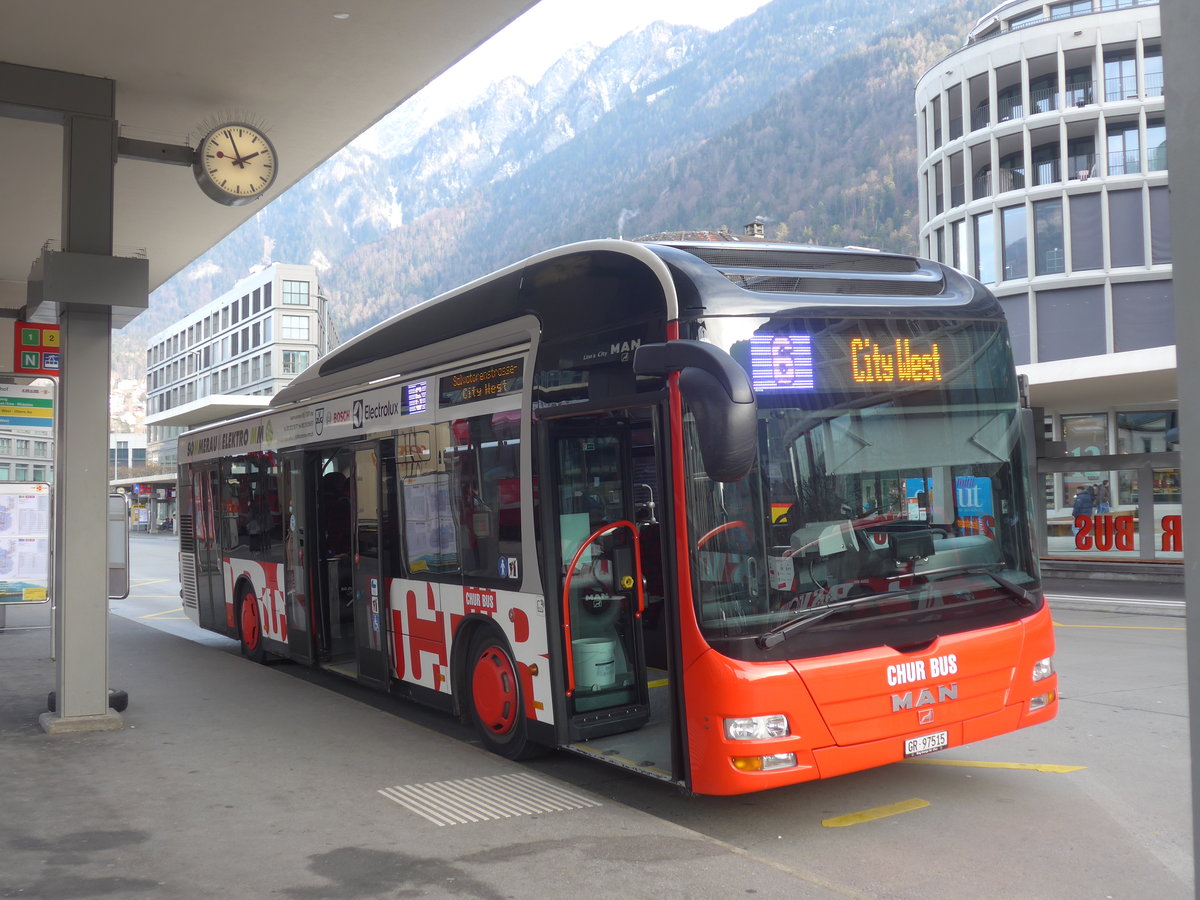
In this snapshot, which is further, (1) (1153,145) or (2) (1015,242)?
(2) (1015,242)

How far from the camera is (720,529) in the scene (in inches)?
211

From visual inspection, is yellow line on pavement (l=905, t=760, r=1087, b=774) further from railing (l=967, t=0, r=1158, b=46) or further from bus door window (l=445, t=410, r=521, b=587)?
railing (l=967, t=0, r=1158, b=46)

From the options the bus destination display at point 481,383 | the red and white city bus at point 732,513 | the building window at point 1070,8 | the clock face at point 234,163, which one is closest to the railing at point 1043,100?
the building window at point 1070,8

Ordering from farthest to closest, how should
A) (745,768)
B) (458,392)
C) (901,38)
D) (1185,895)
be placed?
(901,38) < (458,392) < (745,768) < (1185,895)

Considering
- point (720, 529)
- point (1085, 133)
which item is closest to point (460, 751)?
point (720, 529)

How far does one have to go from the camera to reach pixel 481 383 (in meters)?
7.43

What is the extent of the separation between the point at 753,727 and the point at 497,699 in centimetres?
242

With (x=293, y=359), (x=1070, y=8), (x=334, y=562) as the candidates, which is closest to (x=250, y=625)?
(x=334, y=562)

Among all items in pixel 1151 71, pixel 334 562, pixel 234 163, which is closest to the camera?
pixel 234 163

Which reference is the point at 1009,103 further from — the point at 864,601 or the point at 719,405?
the point at 719,405

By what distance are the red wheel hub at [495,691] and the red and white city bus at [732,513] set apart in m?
0.02

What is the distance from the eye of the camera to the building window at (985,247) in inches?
1796

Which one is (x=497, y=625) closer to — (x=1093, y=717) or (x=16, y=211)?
(x=1093, y=717)

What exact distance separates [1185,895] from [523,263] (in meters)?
5.00
